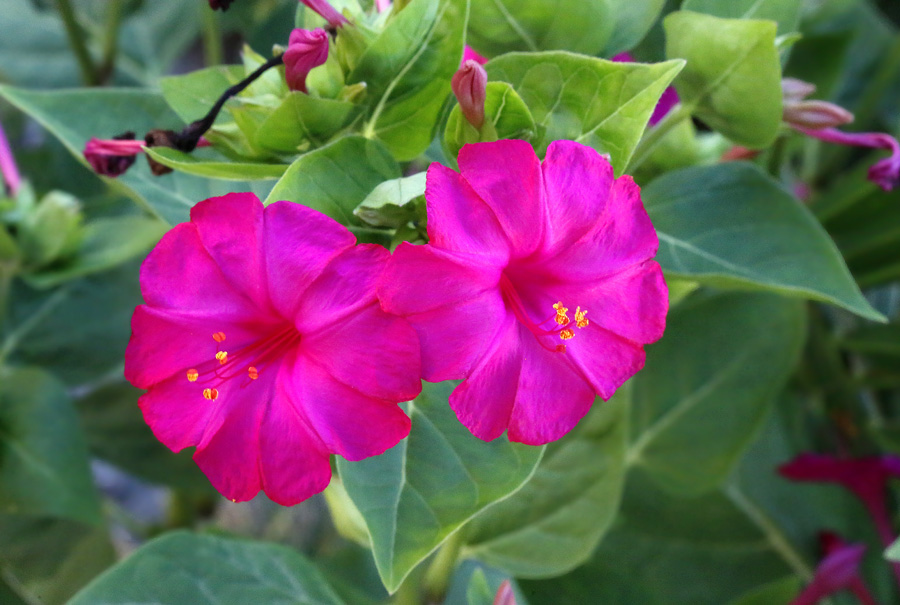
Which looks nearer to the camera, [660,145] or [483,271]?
[483,271]

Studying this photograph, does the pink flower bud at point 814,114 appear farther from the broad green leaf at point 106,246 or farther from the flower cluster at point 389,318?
the broad green leaf at point 106,246

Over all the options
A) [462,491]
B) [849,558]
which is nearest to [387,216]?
[462,491]

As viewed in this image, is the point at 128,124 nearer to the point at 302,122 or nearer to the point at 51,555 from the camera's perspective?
the point at 302,122

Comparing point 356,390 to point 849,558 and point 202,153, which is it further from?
point 849,558

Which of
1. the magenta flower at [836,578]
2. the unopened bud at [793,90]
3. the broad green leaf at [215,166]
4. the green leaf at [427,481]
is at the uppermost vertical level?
the unopened bud at [793,90]

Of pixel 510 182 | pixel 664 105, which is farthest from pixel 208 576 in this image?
pixel 664 105

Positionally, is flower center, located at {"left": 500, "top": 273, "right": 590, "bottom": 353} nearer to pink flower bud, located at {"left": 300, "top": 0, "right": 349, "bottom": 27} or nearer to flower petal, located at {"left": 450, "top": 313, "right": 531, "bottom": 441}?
flower petal, located at {"left": 450, "top": 313, "right": 531, "bottom": 441}

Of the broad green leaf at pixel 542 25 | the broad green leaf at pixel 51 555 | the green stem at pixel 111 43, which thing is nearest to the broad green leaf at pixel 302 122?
the broad green leaf at pixel 542 25
